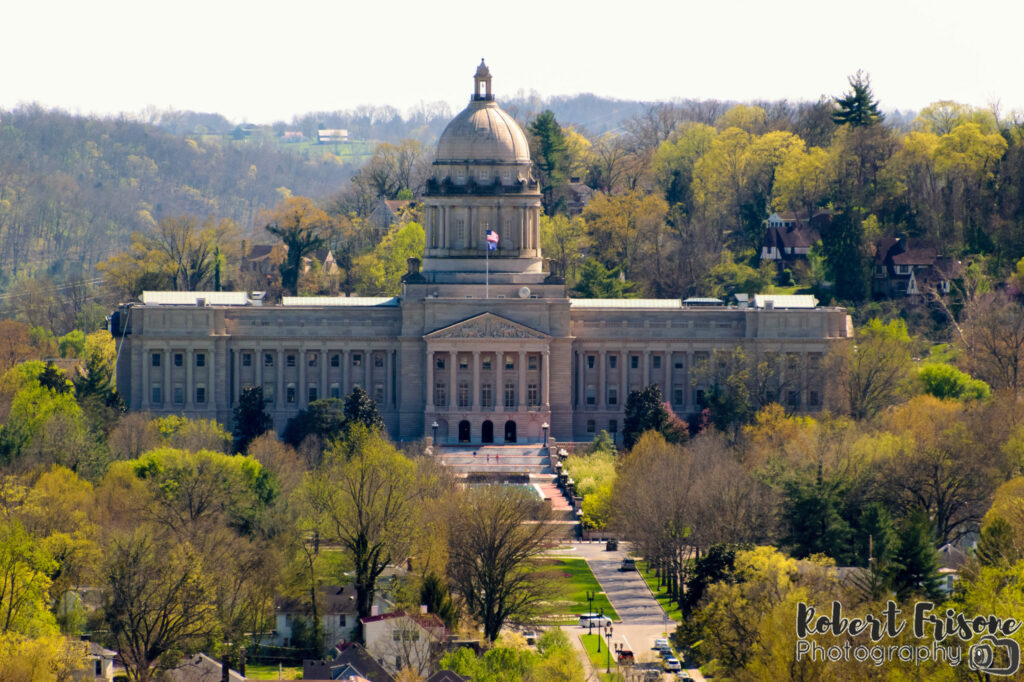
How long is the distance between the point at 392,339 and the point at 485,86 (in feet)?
61.7

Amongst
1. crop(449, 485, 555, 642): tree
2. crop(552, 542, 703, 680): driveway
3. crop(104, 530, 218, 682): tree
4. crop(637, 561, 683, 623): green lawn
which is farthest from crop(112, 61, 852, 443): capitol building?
crop(104, 530, 218, 682): tree

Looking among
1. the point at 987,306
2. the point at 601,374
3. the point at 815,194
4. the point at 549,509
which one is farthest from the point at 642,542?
the point at 815,194

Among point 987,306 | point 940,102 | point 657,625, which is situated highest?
point 940,102

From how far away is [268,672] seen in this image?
300ft

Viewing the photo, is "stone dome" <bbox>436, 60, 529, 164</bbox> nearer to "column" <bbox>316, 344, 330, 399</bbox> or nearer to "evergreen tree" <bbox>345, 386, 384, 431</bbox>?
"column" <bbox>316, 344, 330, 399</bbox>

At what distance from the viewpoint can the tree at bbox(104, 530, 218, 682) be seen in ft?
293

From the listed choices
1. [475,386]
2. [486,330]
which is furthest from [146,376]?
[486,330]

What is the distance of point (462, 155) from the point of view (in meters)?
152

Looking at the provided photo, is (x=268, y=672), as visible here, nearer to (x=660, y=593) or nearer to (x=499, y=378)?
(x=660, y=593)

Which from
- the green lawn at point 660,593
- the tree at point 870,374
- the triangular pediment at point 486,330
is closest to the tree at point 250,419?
the triangular pediment at point 486,330

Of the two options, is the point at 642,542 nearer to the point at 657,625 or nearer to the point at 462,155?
the point at 657,625

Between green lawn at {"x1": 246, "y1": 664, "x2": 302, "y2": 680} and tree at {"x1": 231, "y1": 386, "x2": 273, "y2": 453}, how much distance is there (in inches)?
1627

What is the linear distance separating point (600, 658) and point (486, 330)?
170 feet

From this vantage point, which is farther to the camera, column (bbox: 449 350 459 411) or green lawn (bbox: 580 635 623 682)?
column (bbox: 449 350 459 411)
